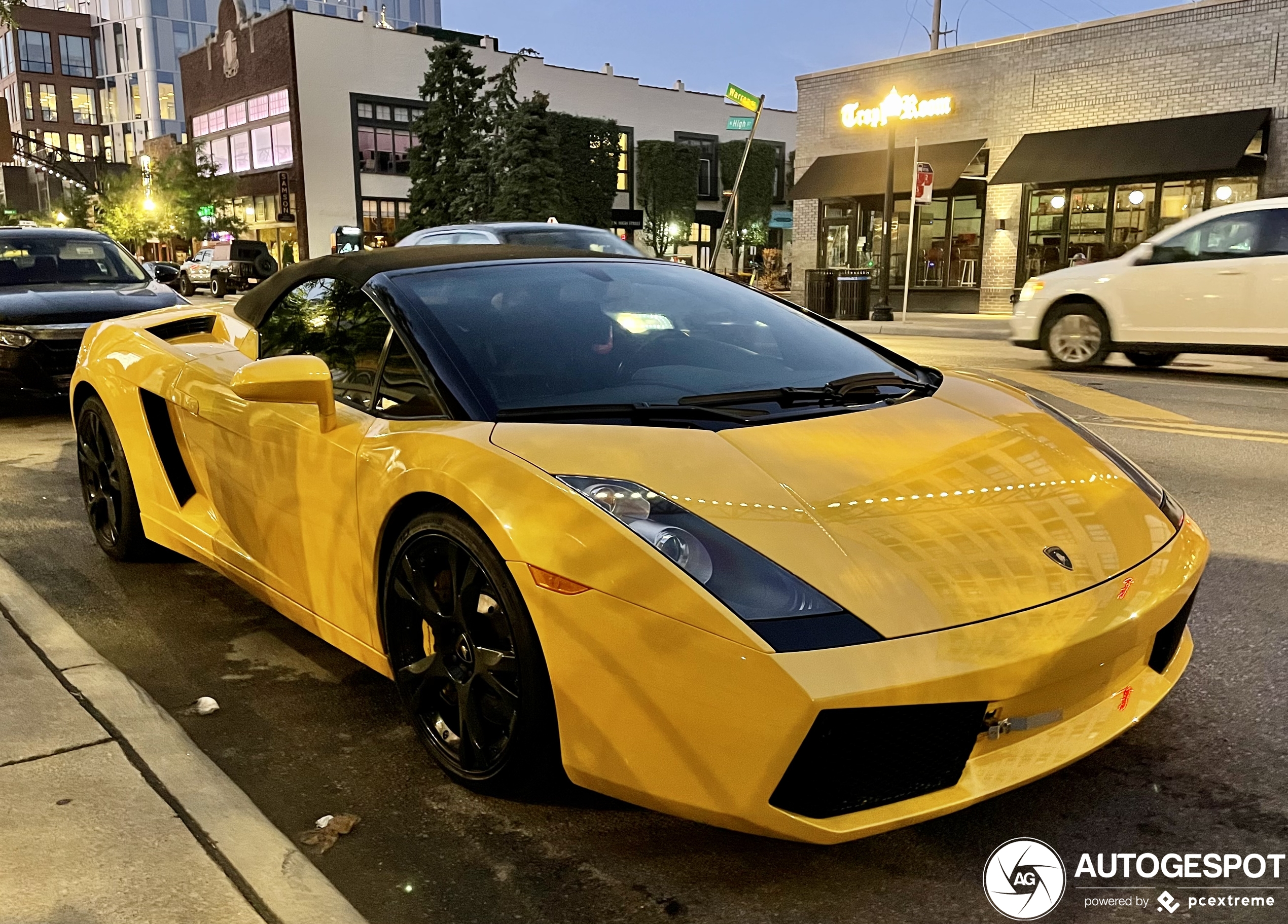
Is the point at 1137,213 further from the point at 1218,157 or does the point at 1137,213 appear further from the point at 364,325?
the point at 364,325

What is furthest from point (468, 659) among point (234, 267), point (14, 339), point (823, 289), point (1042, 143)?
point (234, 267)

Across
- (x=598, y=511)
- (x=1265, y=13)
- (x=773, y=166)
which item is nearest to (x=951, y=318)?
(x=1265, y=13)

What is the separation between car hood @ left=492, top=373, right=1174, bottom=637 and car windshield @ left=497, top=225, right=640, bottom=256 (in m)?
8.90

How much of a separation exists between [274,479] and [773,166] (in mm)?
61275

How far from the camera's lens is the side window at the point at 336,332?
10.4 ft

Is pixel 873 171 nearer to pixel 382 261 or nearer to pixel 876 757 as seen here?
pixel 382 261

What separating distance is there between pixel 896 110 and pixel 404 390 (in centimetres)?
→ 2449

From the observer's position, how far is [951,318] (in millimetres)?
22922

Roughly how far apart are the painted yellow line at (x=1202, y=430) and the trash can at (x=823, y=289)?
12878mm

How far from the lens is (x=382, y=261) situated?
138 inches

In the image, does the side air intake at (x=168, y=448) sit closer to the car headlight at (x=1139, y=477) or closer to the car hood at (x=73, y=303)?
the car headlight at (x=1139, y=477)

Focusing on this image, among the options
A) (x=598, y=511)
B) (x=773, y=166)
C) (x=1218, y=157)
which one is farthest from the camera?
(x=773, y=166)

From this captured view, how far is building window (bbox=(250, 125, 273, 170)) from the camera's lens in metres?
51.8

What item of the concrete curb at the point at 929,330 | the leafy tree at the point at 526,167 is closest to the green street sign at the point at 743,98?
the concrete curb at the point at 929,330
